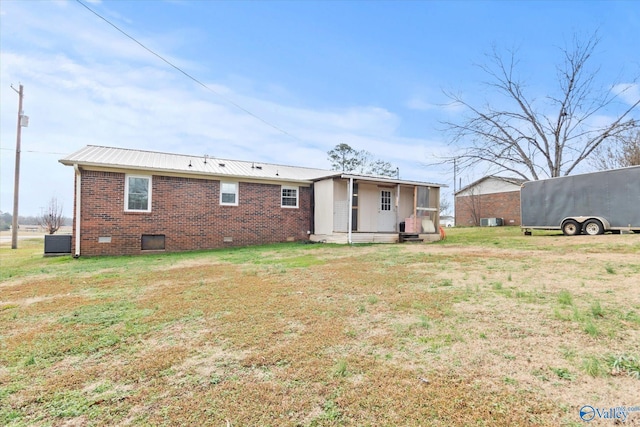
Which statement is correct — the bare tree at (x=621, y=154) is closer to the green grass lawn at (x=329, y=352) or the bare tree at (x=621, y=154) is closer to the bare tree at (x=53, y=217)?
the green grass lawn at (x=329, y=352)

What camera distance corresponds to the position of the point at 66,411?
2.02 metres

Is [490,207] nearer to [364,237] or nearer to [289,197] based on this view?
[364,237]

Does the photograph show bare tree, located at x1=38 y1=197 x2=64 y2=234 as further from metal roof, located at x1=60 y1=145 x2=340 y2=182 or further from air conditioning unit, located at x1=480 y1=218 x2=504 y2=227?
air conditioning unit, located at x1=480 y1=218 x2=504 y2=227

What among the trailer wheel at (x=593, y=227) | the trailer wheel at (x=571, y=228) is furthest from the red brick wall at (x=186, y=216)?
the trailer wheel at (x=593, y=227)

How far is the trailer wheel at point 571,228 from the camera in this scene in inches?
501

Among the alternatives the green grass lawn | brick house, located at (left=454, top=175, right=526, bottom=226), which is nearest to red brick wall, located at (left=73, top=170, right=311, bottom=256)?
the green grass lawn

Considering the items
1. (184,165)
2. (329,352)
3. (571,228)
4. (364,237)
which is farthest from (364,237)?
(329,352)

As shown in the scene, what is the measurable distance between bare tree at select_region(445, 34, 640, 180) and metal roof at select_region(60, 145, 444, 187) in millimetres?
5549

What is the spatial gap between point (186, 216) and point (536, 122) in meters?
19.0

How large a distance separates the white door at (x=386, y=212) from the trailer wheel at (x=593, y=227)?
742 centimetres

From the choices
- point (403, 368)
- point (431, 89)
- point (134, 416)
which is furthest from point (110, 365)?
point (431, 89)

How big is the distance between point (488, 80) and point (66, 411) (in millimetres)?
21795

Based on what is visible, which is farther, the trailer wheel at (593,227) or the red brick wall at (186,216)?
the trailer wheel at (593,227)

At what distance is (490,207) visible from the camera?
25766 mm
